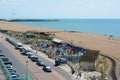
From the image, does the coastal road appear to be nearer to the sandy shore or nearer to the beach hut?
the beach hut

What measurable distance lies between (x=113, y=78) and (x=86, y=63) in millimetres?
6648

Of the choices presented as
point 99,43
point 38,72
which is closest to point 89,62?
point 38,72

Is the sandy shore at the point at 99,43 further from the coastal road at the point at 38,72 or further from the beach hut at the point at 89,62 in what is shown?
the coastal road at the point at 38,72

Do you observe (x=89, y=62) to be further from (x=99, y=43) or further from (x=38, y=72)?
(x=99, y=43)

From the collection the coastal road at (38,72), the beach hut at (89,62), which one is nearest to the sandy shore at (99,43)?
the beach hut at (89,62)

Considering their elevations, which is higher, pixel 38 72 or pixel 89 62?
pixel 89 62

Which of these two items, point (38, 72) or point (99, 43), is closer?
point (38, 72)

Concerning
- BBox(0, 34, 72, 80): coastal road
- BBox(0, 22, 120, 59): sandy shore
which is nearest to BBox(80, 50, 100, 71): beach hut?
BBox(0, 34, 72, 80): coastal road

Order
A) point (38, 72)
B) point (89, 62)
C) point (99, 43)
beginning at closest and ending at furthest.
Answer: point (38, 72)
point (89, 62)
point (99, 43)

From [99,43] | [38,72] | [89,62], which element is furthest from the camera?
[99,43]

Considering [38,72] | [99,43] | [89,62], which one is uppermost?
[89,62]

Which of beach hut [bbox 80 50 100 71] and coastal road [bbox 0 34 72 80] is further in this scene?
beach hut [bbox 80 50 100 71]

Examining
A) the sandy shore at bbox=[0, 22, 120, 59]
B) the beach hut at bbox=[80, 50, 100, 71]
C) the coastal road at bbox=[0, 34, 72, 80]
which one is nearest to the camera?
the coastal road at bbox=[0, 34, 72, 80]

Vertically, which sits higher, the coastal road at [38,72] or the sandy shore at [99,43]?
the coastal road at [38,72]
